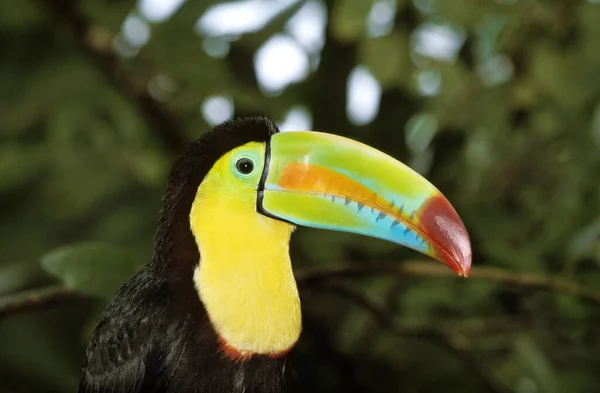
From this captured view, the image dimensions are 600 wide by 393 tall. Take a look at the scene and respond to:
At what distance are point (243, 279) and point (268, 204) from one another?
0.13 metres

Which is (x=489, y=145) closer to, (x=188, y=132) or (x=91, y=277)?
(x=188, y=132)

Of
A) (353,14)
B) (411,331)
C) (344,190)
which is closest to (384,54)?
(353,14)

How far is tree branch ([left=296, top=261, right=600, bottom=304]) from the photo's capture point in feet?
6.16

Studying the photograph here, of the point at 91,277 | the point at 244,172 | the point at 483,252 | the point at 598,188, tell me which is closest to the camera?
the point at 244,172

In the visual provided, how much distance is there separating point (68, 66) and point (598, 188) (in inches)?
58.6

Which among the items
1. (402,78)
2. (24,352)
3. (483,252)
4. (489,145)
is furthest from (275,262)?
(24,352)

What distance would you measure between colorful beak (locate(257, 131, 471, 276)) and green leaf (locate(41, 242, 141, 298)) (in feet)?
1.33

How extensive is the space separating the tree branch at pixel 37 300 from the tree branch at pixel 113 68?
80cm

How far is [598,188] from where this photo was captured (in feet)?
6.54

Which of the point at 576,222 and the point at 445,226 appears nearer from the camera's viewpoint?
the point at 445,226

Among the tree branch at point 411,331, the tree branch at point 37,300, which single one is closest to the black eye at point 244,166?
the tree branch at point 37,300

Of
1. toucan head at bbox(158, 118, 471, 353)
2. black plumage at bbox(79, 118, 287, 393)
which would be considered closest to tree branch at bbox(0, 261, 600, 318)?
black plumage at bbox(79, 118, 287, 393)

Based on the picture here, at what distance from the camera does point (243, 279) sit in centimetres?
126

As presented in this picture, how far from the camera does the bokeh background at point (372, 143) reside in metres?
2.13
